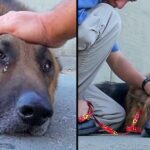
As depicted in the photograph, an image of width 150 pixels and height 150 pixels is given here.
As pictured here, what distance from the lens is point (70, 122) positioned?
9.22 ft

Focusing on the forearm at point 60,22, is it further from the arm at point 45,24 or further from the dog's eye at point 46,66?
the dog's eye at point 46,66

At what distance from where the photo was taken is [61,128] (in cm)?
287

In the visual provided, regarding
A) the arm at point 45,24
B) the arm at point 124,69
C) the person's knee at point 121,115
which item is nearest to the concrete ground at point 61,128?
the arm at point 45,24

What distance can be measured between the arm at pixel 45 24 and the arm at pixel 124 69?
523mm

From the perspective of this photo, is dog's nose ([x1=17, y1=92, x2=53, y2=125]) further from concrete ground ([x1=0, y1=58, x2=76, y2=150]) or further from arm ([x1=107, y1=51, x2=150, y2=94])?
arm ([x1=107, y1=51, x2=150, y2=94])

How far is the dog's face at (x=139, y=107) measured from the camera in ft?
11.5

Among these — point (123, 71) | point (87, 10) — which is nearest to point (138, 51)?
point (123, 71)

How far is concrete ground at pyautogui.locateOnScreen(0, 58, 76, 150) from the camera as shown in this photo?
9.07ft

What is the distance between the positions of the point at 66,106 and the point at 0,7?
1.95 ft

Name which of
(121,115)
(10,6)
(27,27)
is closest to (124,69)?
(121,115)

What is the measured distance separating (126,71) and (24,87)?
0.84 m

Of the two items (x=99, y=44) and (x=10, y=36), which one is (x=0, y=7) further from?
(x=99, y=44)

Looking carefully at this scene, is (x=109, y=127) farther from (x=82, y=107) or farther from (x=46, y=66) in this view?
(x=46, y=66)

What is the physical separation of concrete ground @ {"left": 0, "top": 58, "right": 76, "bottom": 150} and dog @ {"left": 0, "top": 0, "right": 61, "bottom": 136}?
45 millimetres
